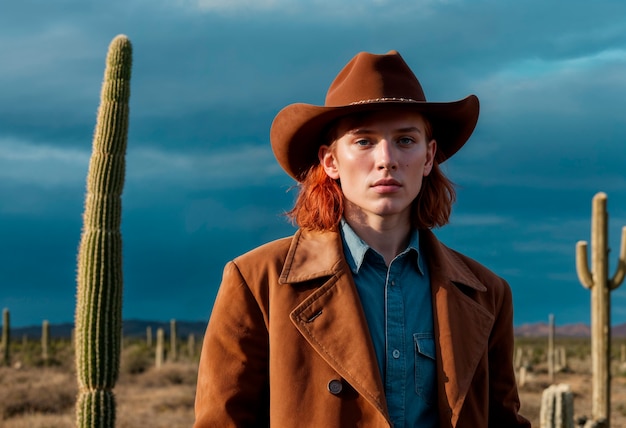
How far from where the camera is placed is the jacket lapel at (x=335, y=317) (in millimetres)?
2488

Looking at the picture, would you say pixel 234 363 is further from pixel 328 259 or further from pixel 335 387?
pixel 328 259

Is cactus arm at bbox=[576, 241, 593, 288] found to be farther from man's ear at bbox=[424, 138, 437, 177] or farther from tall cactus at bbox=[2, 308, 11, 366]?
tall cactus at bbox=[2, 308, 11, 366]

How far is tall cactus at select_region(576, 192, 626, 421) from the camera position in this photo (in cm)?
1225

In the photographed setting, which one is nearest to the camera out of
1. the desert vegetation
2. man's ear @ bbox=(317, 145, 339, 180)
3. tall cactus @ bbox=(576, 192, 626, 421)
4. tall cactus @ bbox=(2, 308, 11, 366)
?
man's ear @ bbox=(317, 145, 339, 180)

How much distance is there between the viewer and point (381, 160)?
254 centimetres

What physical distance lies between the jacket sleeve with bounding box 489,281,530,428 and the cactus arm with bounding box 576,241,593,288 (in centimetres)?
989

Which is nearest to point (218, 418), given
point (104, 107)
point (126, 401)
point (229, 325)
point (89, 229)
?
point (229, 325)

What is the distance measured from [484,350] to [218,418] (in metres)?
0.88

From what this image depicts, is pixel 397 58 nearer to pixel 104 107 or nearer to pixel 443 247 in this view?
pixel 443 247

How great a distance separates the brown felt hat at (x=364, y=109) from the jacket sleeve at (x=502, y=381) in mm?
656

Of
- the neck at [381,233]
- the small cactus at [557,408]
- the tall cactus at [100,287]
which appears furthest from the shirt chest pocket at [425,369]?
the small cactus at [557,408]

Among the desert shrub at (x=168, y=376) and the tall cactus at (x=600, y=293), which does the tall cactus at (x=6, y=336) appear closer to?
the desert shrub at (x=168, y=376)

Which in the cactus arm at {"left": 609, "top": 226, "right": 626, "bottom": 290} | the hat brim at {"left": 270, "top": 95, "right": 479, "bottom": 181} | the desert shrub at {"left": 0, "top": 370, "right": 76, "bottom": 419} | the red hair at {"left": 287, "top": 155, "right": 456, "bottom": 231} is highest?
the cactus arm at {"left": 609, "top": 226, "right": 626, "bottom": 290}

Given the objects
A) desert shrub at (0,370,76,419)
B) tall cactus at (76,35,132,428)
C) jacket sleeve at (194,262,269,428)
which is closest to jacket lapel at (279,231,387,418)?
jacket sleeve at (194,262,269,428)
